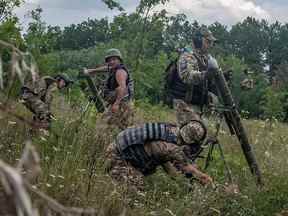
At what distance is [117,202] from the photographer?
4.54 metres

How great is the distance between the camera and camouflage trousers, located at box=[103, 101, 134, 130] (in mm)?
7917

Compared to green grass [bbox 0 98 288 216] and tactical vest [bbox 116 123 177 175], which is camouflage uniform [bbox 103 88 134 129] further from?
tactical vest [bbox 116 123 177 175]

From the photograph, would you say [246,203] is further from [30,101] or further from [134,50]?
[134,50]

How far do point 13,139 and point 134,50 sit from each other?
9.87 meters

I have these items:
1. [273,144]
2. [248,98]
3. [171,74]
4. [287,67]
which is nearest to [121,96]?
[171,74]

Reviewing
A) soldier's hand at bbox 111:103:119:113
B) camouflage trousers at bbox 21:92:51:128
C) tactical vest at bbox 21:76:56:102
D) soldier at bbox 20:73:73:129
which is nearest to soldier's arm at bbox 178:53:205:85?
soldier's hand at bbox 111:103:119:113

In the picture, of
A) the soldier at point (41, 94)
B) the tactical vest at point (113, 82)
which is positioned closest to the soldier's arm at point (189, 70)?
the tactical vest at point (113, 82)

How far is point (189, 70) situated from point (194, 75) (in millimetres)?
105

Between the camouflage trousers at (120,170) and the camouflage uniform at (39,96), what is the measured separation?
281 cm

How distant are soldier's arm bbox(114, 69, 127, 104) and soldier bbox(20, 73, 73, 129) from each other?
0.89 m

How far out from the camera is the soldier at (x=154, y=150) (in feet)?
18.7

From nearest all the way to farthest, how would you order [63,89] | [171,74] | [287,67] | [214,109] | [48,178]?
[48,178]
[214,109]
[171,74]
[63,89]
[287,67]

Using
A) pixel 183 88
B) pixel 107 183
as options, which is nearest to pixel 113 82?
pixel 183 88

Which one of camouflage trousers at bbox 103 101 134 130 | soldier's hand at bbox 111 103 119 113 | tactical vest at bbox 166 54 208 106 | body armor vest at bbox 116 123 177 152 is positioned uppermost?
tactical vest at bbox 166 54 208 106
